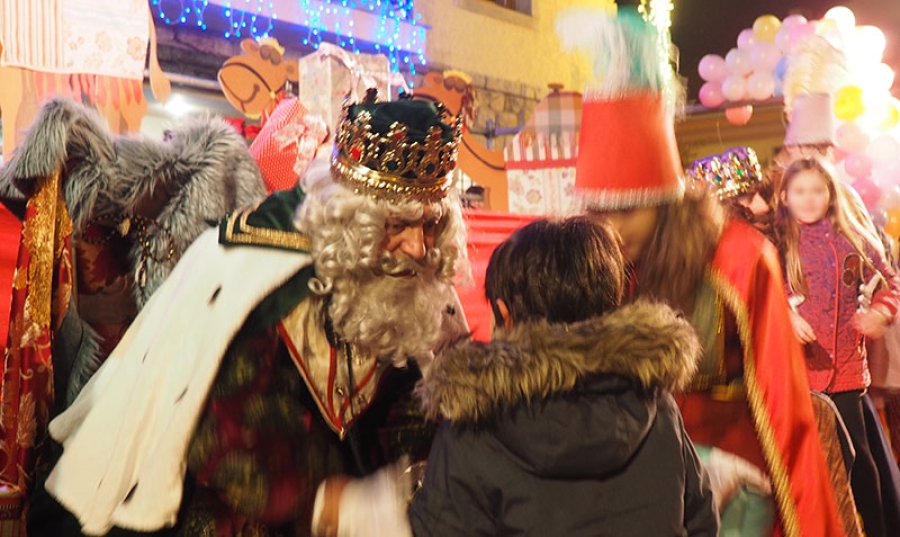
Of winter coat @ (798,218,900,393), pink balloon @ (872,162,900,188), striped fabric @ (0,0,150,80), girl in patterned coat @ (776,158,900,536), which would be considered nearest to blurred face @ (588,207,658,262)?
girl in patterned coat @ (776,158,900,536)

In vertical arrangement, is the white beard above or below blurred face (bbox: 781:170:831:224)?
below

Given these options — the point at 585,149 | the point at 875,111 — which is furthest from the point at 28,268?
the point at 875,111

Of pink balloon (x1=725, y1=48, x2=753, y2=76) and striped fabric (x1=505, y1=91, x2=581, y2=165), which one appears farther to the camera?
pink balloon (x1=725, y1=48, x2=753, y2=76)

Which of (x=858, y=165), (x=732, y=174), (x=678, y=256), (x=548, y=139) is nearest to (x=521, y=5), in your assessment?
(x=858, y=165)

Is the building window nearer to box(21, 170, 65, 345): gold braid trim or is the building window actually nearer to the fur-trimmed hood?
box(21, 170, 65, 345): gold braid trim

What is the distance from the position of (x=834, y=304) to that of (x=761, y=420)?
2278mm

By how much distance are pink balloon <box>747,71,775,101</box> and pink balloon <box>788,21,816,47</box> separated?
316 millimetres

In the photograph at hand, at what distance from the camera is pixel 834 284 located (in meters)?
4.37

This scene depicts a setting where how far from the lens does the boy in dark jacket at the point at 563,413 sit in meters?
1.67

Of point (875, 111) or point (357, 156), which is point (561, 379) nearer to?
point (357, 156)

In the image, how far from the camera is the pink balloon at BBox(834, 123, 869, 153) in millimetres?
6379

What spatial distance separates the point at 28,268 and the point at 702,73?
6759 millimetres

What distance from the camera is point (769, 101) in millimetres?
7422

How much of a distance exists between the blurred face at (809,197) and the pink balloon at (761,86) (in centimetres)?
301
